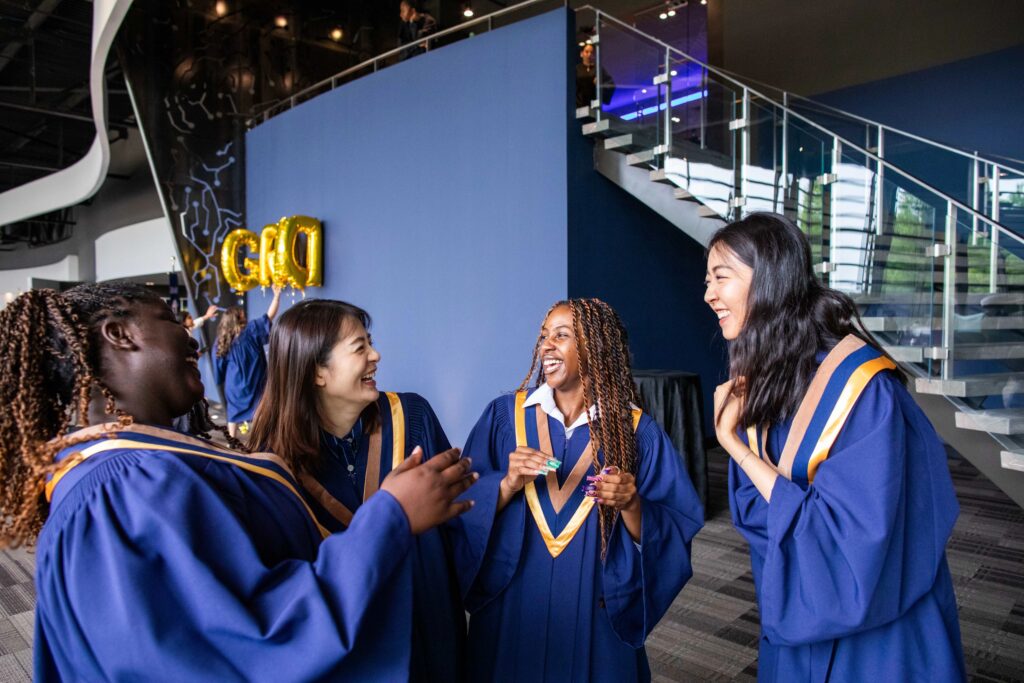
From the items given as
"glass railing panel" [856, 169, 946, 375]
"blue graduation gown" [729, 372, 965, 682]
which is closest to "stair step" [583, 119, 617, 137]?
"glass railing panel" [856, 169, 946, 375]

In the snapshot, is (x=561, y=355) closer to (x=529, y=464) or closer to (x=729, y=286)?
(x=529, y=464)

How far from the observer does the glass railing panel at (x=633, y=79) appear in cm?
575

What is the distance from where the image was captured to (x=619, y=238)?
6000 millimetres

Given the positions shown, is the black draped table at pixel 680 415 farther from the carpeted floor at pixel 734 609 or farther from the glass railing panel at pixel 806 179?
the glass railing panel at pixel 806 179

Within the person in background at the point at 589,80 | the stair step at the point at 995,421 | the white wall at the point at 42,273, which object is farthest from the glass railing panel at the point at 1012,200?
the white wall at the point at 42,273

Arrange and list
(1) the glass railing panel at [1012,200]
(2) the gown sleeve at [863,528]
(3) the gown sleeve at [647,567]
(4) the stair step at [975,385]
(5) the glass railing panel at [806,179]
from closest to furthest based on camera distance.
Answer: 1. (2) the gown sleeve at [863,528]
2. (3) the gown sleeve at [647,567]
3. (4) the stair step at [975,385]
4. (5) the glass railing panel at [806,179]
5. (1) the glass railing panel at [1012,200]

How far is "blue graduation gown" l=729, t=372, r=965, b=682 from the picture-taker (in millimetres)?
1246

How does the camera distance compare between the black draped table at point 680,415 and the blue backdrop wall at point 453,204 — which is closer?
the black draped table at point 680,415

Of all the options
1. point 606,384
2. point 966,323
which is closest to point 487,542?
point 606,384

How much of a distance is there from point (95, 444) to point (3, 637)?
3127 mm

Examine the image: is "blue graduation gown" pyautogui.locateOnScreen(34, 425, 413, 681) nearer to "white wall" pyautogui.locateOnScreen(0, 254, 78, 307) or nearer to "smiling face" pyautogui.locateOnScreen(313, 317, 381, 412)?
"smiling face" pyautogui.locateOnScreen(313, 317, 381, 412)

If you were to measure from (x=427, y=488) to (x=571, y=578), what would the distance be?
2.65 feet

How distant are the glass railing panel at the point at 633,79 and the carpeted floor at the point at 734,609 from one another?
10.8ft

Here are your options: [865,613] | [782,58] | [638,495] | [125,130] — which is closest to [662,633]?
[638,495]
